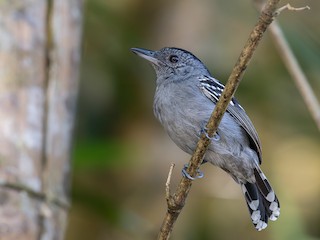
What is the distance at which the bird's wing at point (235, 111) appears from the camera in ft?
13.9

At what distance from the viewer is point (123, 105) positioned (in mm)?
6305

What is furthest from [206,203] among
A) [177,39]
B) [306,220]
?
[177,39]

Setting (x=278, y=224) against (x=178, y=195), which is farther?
(x=278, y=224)

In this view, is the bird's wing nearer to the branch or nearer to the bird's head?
the bird's head

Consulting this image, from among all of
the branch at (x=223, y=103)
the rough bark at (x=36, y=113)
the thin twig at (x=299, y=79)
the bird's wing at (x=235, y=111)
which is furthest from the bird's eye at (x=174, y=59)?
the branch at (x=223, y=103)

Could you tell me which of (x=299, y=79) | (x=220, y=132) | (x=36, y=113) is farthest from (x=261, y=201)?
(x=36, y=113)

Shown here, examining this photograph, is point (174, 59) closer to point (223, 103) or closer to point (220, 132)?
point (220, 132)

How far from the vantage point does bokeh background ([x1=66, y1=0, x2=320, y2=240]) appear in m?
6.04

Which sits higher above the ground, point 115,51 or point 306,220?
point 115,51

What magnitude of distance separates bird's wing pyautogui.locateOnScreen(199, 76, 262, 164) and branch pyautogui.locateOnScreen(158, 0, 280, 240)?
3.78ft

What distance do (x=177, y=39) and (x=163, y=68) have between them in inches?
56.6

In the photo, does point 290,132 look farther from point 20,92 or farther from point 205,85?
point 20,92

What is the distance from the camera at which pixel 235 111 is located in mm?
4320

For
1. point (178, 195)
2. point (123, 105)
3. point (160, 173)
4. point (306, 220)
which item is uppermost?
point (178, 195)
